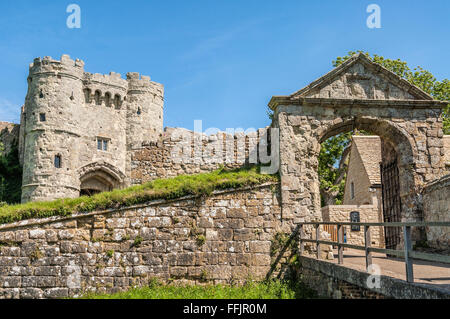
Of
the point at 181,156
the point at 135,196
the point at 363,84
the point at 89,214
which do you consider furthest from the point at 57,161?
the point at 363,84

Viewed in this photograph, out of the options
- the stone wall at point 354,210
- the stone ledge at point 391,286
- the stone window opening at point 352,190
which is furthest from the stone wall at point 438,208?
the stone window opening at point 352,190

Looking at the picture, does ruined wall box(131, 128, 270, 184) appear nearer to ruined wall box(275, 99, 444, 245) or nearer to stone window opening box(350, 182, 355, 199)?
ruined wall box(275, 99, 444, 245)

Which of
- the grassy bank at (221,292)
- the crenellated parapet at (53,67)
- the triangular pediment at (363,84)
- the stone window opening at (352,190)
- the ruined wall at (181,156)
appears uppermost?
the crenellated parapet at (53,67)

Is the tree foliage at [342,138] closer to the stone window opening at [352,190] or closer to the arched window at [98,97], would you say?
the stone window opening at [352,190]

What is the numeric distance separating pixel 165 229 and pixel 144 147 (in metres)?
6.78

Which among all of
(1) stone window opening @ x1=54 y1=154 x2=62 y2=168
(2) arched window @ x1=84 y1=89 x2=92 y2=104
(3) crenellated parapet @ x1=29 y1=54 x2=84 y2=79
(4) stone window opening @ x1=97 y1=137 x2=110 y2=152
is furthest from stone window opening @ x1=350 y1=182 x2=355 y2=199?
(3) crenellated parapet @ x1=29 y1=54 x2=84 y2=79

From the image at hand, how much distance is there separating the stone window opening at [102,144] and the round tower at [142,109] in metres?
1.72

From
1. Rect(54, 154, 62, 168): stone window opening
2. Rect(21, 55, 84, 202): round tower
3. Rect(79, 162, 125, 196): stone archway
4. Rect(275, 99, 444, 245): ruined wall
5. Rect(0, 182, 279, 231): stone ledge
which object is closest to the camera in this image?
Rect(0, 182, 279, 231): stone ledge

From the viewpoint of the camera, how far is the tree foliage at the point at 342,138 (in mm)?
28422

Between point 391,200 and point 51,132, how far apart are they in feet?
80.1

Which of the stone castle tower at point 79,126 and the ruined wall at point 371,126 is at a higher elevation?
the stone castle tower at point 79,126

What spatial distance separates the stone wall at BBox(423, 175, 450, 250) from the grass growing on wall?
3.95 meters

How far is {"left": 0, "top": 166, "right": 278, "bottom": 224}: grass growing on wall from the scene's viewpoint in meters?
Answer: 10.6

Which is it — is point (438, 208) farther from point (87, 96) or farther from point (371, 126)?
point (87, 96)
